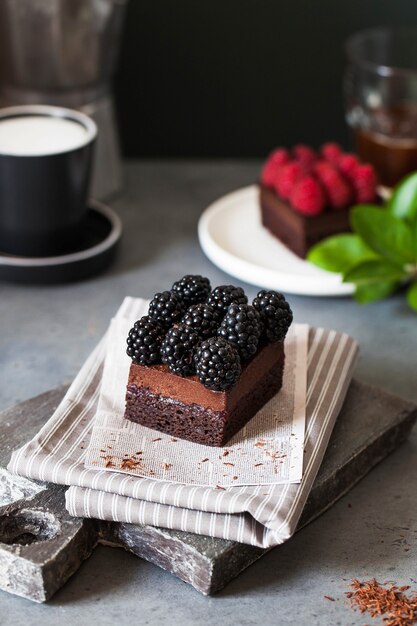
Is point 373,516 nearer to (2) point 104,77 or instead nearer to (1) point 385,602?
(1) point 385,602

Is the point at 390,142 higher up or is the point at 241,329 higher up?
the point at 241,329

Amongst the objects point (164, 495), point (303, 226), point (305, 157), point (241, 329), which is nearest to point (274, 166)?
point (305, 157)

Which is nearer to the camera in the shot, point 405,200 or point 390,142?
point 405,200

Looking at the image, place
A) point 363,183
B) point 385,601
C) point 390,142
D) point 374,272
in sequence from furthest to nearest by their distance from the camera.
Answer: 1. point 390,142
2. point 363,183
3. point 374,272
4. point 385,601

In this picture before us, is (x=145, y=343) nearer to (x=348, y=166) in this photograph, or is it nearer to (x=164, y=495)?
(x=164, y=495)

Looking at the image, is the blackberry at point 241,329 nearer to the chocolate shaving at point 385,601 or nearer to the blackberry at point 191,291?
the blackberry at point 191,291

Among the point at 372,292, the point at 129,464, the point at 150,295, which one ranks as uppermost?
the point at 129,464
